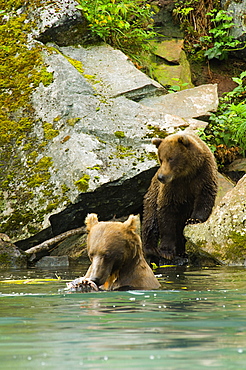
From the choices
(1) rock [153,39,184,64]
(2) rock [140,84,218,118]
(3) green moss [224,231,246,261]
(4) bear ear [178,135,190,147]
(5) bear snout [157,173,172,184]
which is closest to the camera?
(3) green moss [224,231,246,261]

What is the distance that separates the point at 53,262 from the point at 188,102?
4.68m

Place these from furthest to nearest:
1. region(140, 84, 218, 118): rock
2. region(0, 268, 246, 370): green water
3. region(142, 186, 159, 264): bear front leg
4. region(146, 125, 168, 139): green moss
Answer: region(140, 84, 218, 118): rock, region(146, 125, 168, 139): green moss, region(142, 186, 159, 264): bear front leg, region(0, 268, 246, 370): green water

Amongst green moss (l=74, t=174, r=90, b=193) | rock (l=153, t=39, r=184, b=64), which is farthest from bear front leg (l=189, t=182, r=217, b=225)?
rock (l=153, t=39, r=184, b=64)

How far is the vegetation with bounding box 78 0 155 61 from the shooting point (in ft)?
39.9

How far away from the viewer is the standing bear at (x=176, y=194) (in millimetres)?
9031

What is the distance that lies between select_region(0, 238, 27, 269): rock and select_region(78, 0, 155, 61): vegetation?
17.7 feet

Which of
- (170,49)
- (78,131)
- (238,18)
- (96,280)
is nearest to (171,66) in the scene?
(170,49)

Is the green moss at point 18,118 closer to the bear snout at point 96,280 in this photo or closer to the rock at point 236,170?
the bear snout at point 96,280

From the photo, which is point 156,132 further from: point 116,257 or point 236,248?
point 116,257

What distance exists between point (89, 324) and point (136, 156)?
643 cm

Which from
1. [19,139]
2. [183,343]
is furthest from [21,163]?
[183,343]

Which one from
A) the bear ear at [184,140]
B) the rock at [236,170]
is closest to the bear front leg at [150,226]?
the bear ear at [184,140]

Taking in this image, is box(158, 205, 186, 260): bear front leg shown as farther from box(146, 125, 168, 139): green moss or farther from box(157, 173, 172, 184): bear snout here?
box(146, 125, 168, 139): green moss

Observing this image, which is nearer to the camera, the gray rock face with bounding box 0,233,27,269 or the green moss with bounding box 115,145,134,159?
the gray rock face with bounding box 0,233,27,269
